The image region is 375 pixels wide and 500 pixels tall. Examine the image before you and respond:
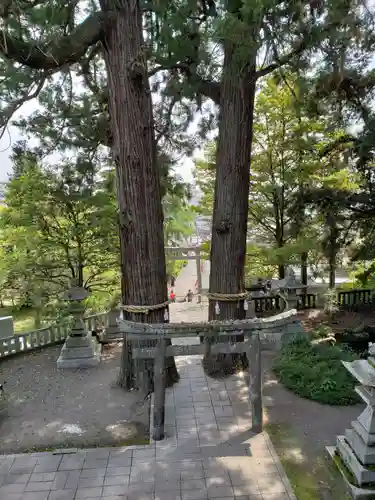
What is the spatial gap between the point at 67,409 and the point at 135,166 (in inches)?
147

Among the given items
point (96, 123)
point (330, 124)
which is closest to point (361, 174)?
point (330, 124)

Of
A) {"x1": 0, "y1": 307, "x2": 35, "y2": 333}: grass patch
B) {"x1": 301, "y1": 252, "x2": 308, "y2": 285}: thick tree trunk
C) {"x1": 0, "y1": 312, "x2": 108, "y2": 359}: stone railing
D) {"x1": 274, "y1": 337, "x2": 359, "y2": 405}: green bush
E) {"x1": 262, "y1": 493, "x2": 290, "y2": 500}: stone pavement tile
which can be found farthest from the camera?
{"x1": 0, "y1": 307, "x2": 35, "y2": 333}: grass patch

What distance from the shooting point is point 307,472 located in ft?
14.2

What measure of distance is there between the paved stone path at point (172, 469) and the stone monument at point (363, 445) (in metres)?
0.68

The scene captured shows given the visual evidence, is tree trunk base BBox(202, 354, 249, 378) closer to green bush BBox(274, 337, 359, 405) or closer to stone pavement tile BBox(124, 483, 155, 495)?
green bush BBox(274, 337, 359, 405)

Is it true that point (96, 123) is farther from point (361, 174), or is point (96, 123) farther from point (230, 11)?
point (361, 174)

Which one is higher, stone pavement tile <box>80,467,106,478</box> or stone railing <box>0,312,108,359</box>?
→ stone railing <box>0,312,108,359</box>

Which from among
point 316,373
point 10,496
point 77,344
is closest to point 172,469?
point 10,496

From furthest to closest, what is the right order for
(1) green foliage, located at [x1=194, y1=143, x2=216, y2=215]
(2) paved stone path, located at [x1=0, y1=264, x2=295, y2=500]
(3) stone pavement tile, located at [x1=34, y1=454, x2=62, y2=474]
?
1. (1) green foliage, located at [x1=194, y1=143, x2=216, y2=215]
2. (3) stone pavement tile, located at [x1=34, y1=454, x2=62, y2=474]
3. (2) paved stone path, located at [x1=0, y1=264, x2=295, y2=500]

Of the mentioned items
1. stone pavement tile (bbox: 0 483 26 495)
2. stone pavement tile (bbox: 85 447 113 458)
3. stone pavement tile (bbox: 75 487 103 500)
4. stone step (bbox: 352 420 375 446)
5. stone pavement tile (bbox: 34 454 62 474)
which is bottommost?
stone pavement tile (bbox: 0 483 26 495)

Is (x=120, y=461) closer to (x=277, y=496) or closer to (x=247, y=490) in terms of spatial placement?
(x=247, y=490)

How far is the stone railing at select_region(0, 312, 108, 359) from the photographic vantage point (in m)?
8.23

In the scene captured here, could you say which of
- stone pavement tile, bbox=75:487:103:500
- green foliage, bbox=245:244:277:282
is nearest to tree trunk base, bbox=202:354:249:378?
stone pavement tile, bbox=75:487:103:500

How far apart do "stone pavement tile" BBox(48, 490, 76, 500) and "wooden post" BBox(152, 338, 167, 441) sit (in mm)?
1192
